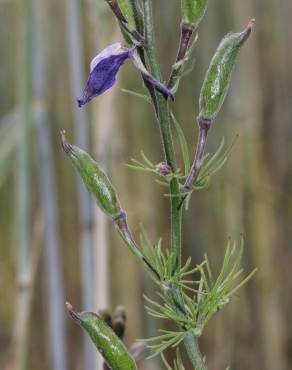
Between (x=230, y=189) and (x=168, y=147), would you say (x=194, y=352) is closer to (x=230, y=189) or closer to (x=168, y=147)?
(x=168, y=147)

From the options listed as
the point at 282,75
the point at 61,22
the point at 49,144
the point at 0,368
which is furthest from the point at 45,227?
the point at 61,22

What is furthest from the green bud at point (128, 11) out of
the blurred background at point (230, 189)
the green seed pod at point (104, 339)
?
the blurred background at point (230, 189)

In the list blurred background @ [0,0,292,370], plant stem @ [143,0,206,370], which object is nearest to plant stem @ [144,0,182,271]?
plant stem @ [143,0,206,370]

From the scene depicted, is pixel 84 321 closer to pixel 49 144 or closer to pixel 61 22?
pixel 49 144

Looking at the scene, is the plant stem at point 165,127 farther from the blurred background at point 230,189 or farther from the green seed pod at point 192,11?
the blurred background at point 230,189

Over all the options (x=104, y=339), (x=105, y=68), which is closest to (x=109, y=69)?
(x=105, y=68)

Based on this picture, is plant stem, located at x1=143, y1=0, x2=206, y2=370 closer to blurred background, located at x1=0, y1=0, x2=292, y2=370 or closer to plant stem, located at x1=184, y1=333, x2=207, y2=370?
plant stem, located at x1=184, y1=333, x2=207, y2=370

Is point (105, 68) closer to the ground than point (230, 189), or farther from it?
farther from it
